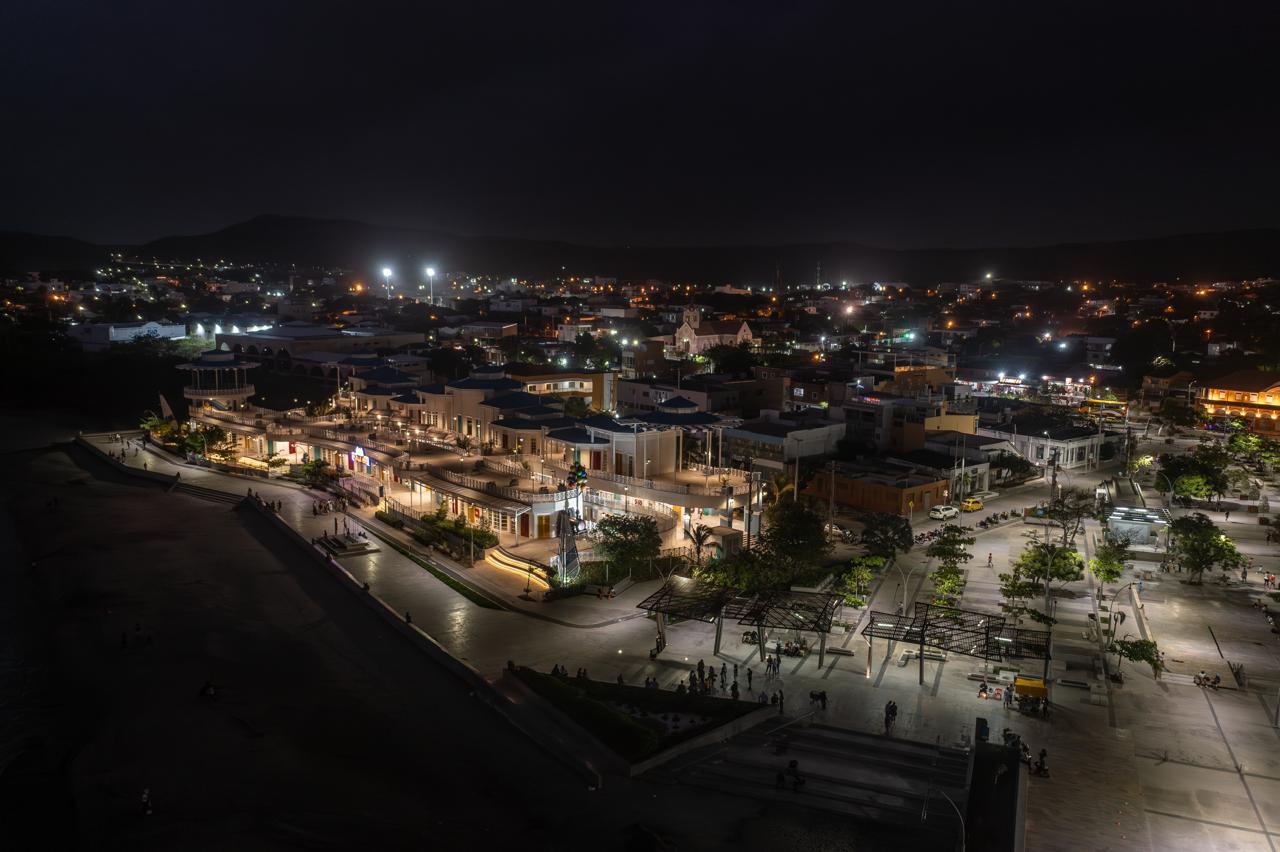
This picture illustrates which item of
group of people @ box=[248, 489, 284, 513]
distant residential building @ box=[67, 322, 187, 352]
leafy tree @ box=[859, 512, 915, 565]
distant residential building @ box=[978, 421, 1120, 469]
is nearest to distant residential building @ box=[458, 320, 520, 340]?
distant residential building @ box=[67, 322, 187, 352]

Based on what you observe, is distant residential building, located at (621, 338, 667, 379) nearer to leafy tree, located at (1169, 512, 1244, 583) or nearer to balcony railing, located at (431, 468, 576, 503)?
Answer: balcony railing, located at (431, 468, 576, 503)

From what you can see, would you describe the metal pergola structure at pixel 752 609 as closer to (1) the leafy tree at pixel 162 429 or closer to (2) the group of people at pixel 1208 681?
(2) the group of people at pixel 1208 681

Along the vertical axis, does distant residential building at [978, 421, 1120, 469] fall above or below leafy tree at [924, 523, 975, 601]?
above

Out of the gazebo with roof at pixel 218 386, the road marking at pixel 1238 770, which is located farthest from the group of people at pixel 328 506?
the road marking at pixel 1238 770

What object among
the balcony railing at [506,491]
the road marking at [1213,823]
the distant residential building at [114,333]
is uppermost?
the distant residential building at [114,333]

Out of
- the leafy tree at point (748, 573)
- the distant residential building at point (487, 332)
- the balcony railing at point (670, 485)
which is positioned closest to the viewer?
the leafy tree at point (748, 573)

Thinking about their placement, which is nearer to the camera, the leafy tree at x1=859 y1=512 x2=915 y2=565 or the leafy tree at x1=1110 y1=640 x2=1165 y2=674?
the leafy tree at x1=1110 y1=640 x2=1165 y2=674

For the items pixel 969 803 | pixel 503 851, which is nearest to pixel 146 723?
pixel 503 851
